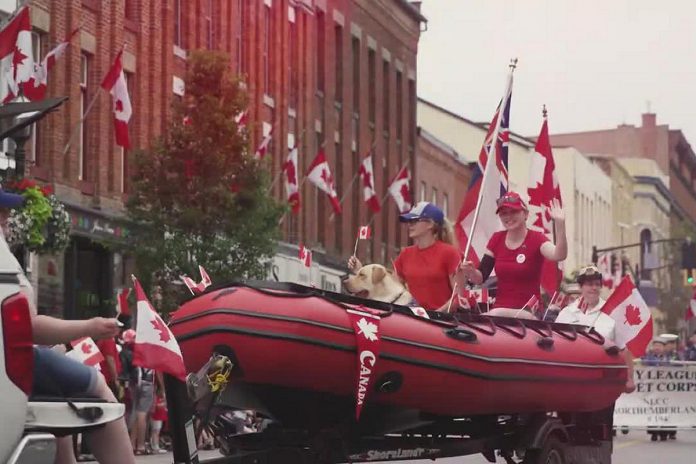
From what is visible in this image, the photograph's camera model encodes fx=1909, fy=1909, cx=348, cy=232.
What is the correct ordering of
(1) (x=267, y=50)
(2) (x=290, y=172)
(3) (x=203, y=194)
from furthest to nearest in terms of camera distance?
(1) (x=267, y=50)
(2) (x=290, y=172)
(3) (x=203, y=194)

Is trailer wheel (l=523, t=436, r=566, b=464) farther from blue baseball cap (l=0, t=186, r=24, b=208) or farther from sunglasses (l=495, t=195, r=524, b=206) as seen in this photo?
blue baseball cap (l=0, t=186, r=24, b=208)

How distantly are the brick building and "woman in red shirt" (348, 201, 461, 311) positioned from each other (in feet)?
65.1

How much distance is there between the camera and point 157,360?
319 inches

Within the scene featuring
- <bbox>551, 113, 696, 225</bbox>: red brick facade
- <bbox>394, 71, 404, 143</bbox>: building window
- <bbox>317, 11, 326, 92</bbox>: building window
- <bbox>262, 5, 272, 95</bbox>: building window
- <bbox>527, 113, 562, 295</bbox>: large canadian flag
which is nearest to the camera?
<bbox>527, 113, 562, 295</bbox>: large canadian flag

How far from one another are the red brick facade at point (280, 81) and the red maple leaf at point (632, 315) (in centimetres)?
1907

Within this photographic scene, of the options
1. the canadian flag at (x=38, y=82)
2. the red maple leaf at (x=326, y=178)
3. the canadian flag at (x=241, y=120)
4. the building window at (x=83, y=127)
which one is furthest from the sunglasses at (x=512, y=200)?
the red maple leaf at (x=326, y=178)

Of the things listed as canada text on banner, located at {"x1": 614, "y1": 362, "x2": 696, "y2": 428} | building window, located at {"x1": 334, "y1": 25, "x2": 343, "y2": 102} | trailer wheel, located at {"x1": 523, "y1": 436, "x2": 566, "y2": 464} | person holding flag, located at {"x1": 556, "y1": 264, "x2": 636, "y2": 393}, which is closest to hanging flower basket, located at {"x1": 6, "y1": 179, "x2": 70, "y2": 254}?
canada text on banner, located at {"x1": 614, "y1": 362, "x2": 696, "y2": 428}

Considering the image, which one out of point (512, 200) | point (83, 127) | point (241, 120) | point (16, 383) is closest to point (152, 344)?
point (16, 383)

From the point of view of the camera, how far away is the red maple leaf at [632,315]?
15.7 metres

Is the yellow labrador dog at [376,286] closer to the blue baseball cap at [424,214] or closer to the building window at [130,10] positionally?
the blue baseball cap at [424,214]

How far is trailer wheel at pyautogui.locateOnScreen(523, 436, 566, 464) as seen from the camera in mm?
12664

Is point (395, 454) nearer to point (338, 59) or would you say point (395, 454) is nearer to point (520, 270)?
point (520, 270)

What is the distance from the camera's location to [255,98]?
47.0 metres

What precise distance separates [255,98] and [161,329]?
39.0m
